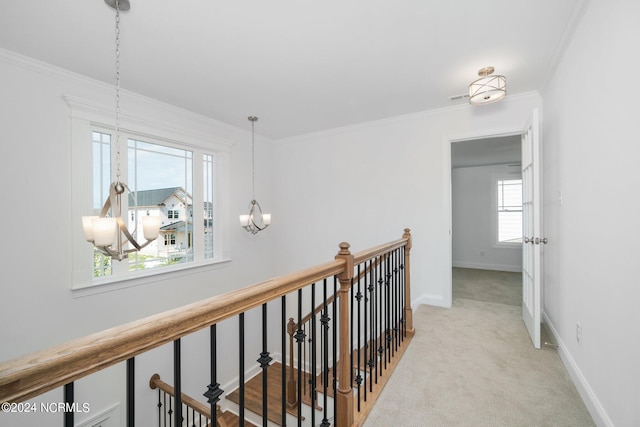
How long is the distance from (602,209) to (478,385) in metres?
1.30

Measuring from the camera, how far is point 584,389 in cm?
169

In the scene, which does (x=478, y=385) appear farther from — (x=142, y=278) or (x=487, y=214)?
(x=487, y=214)

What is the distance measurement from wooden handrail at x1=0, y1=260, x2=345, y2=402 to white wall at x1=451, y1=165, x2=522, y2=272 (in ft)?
22.2

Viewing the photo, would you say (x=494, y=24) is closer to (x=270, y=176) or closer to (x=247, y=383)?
(x=270, y=176)

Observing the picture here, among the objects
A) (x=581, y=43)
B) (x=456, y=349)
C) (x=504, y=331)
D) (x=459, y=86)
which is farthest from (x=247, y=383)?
(x=581, y=43)

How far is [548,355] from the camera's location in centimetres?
221

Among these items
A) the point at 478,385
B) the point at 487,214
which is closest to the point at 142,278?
the point at 478,385

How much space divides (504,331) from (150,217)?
10.5 feet

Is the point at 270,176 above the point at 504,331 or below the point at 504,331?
above

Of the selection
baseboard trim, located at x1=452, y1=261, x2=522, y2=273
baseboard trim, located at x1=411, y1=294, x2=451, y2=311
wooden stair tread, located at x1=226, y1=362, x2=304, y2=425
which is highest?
baseboard trim, located at x1=411, y1=294, x2=451, y2=311

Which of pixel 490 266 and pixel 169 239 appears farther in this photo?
pixel 490 266

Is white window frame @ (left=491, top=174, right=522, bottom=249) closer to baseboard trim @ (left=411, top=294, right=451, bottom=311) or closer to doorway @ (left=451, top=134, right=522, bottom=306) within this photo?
doorway @ (left=451, top=134, right=522, bottom=306)

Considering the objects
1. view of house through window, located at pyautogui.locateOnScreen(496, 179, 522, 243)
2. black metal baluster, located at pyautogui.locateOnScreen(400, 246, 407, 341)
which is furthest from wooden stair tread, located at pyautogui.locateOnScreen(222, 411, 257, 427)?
view of house through window, located at pyautogui.locateOnScreen(496, 179, 522, 243)

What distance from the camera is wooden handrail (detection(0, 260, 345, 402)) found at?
A: 1.60 feet
